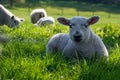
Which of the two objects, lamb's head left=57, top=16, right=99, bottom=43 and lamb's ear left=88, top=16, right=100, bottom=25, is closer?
lamb's head left=57, top=16, right=99, bottom=43

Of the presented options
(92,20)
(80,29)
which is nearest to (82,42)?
(80,29)

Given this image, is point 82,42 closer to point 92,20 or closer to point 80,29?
point 80,29

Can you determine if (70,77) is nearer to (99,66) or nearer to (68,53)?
(99,66)

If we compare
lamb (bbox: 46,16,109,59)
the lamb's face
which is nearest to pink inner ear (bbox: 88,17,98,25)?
lamb (bbox: 46,16,109,59)

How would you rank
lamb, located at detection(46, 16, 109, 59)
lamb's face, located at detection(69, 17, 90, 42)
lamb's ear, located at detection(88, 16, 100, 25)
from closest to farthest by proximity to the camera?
lamb's face, located at detection(69, 17, 90, 42), lamb, located at detection(46, 16, 109, 59), lamb's ear, located at detection(88, 16, 100, 25)

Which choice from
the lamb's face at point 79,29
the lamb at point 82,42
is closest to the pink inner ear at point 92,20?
the lamb at point 82,42

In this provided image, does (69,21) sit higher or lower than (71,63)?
higher

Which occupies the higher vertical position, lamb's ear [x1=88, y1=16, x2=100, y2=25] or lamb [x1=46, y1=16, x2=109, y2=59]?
lamb's ear [x1=88, y1=16, x2=100, y2=25]

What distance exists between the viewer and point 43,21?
20625 mm

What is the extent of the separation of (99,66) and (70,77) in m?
0.79

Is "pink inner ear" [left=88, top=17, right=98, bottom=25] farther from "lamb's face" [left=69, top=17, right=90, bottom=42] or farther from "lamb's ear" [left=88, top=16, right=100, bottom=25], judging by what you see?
"lamb's face" [left=69, top=17, right=90, bottom=42]

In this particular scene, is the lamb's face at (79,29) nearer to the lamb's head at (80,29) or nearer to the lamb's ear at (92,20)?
the lamb's head at (80,29)

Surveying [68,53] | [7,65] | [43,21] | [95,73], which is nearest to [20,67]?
[7,65]

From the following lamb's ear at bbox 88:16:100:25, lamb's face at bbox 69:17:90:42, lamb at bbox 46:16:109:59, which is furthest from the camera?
lamb's ear at bbox 88:16:100:25
